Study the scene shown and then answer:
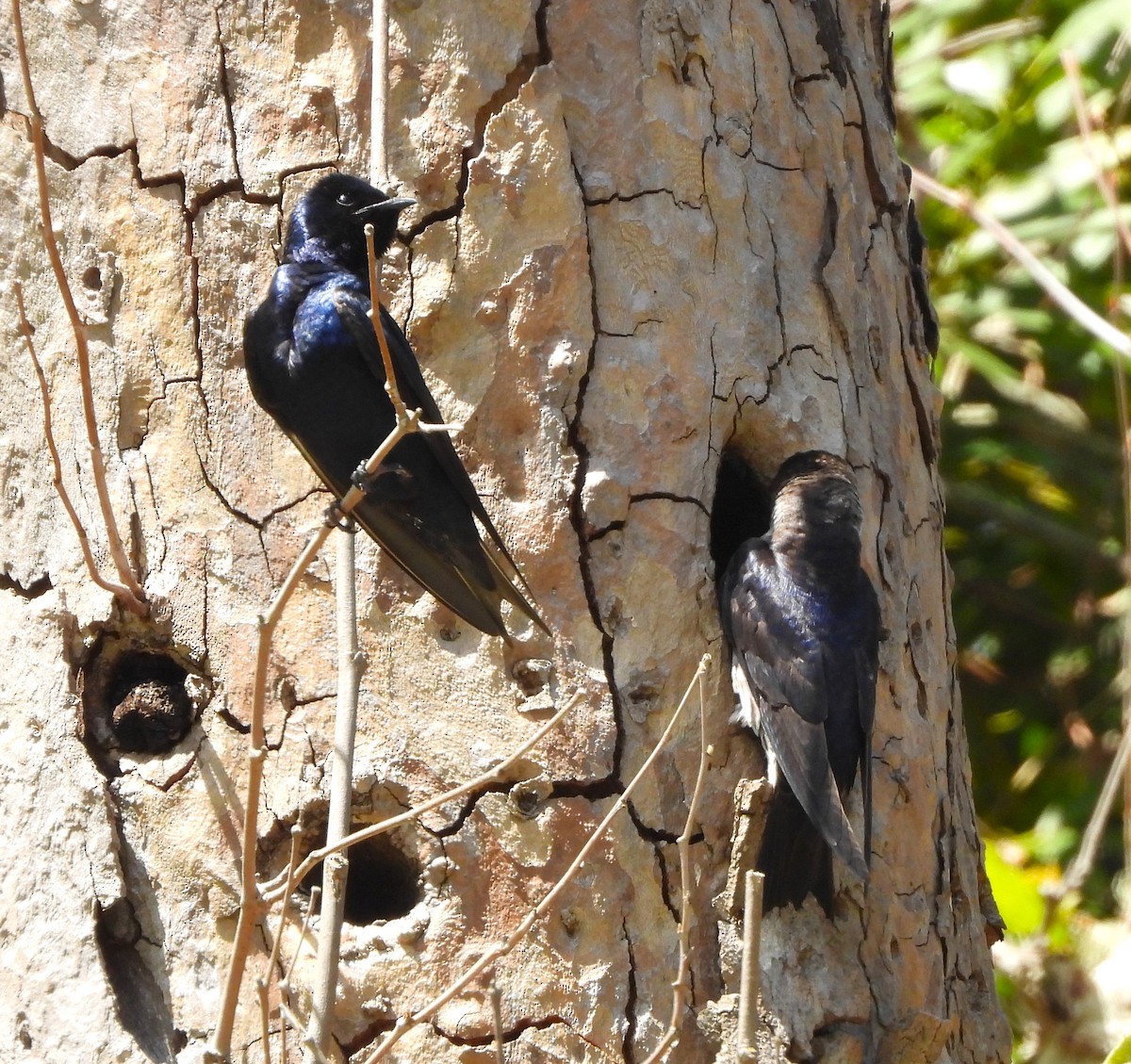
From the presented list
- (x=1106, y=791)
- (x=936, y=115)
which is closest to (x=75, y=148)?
(x=1106, y=791)

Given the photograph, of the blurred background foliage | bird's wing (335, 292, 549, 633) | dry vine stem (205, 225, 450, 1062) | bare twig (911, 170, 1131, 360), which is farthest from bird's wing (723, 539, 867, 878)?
the blurred background foliage

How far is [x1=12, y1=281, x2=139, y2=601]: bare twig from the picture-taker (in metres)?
2.29

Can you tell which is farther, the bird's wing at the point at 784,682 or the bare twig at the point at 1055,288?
the bare twig at the point at 1055,288

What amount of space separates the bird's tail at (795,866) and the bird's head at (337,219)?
46.4 inches

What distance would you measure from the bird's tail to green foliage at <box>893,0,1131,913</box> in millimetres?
1638

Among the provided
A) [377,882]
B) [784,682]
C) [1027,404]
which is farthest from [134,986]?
[1027,404]

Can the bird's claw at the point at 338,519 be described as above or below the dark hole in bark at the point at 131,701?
above

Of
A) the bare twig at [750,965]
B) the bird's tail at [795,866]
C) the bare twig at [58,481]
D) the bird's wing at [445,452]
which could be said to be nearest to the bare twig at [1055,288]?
the bird's tail at [795,866]

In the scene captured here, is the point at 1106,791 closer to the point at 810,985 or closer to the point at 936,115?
the point at 810,985

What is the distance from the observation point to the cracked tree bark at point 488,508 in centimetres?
241

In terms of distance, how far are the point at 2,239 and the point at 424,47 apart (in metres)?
0.84

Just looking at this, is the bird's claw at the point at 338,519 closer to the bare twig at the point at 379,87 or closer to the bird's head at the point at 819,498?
the bare twig at the point at 379,87

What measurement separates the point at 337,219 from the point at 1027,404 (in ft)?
10.2

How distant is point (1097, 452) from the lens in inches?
195
